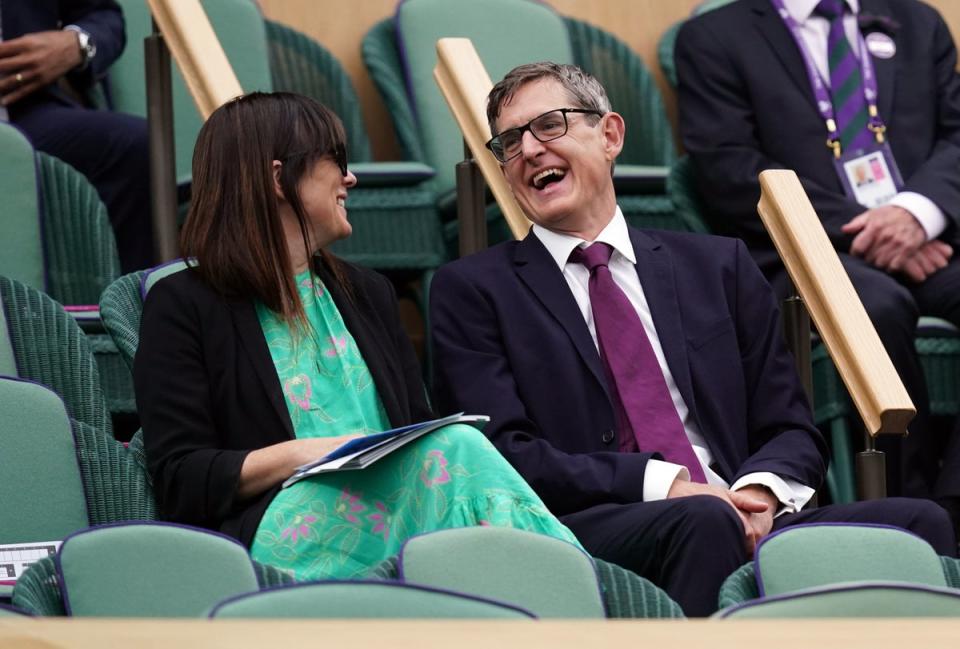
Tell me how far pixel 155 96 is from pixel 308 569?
62.0 inches

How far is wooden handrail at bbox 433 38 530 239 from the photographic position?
3.47 metres

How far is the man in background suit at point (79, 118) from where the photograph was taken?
12.9 feet

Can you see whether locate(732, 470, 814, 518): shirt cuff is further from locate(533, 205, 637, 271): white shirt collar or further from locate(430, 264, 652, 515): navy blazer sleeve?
locate(533, 205, 637, 271): white shirt collar

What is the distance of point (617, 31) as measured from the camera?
5.17 meters

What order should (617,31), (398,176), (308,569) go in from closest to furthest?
(308,569) → (398,176) → (617,31)

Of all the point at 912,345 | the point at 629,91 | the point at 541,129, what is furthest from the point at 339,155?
the point at 629,91

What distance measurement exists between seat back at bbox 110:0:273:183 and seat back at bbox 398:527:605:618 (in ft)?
7.80

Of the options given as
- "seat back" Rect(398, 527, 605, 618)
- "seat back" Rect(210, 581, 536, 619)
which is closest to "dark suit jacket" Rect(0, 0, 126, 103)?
"seat back" Rect(398, 527, 605, 618)

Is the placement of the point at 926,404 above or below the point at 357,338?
below

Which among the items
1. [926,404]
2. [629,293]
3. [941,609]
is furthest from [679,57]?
[941,609]

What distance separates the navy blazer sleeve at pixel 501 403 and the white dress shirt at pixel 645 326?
4 centimetres

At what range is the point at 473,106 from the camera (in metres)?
3.54

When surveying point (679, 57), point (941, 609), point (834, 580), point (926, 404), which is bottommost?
point (926, 404)

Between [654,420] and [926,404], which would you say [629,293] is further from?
[926,404]
